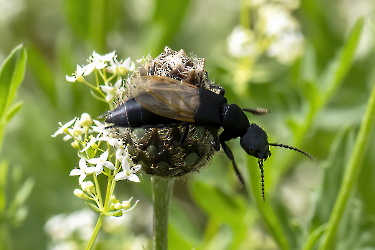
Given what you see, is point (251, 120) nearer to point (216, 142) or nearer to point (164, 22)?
point (216, 142)

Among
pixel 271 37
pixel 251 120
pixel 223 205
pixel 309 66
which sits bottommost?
pixel 223 205

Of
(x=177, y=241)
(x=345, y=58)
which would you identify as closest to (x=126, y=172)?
(x=177, y=241)

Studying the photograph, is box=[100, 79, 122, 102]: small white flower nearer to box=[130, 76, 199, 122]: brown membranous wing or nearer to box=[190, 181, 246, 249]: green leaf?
box=[130, 76, 199, 122]: brown membranous wing

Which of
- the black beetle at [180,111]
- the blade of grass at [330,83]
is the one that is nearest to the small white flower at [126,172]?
the black beetle at [180,111]

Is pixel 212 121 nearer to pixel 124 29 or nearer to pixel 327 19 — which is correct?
pixel 327 19

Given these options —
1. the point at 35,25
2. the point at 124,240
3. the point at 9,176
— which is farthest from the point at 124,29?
the point at 124,240

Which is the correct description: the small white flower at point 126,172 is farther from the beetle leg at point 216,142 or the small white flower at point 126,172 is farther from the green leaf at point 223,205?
the green leaf at point 223,205
